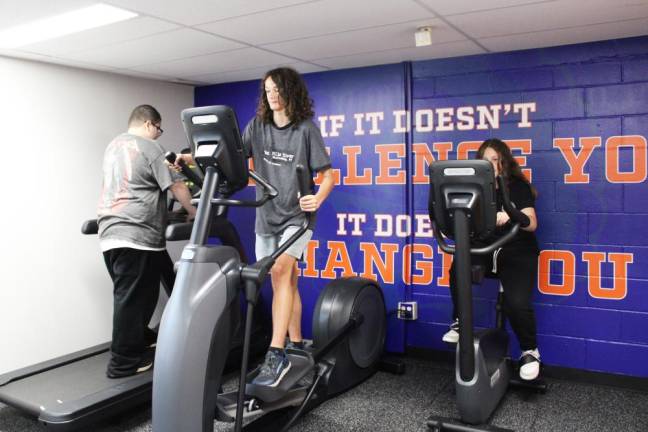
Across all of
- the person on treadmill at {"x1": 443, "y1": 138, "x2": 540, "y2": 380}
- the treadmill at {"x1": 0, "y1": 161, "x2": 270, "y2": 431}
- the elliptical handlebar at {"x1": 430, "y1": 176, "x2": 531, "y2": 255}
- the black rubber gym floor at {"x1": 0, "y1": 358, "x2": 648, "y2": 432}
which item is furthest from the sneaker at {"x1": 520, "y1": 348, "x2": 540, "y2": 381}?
the treadmill at {"x1": 0, "y1": 161, "x2": 270, "y2": 431}

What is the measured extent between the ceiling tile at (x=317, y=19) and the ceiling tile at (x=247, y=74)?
88cm

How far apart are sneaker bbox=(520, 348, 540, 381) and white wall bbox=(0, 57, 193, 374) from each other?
10.5 feet

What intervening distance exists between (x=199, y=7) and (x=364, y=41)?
1.18m

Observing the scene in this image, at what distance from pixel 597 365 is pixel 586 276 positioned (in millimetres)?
610

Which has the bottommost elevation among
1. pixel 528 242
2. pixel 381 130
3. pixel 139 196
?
pixel 528 242

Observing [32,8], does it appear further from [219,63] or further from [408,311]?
[408,311]

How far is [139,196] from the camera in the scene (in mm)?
3615

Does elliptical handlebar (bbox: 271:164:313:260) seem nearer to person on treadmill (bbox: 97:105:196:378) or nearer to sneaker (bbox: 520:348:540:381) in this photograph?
person on treadmill (bbox: 97:105:196:378)

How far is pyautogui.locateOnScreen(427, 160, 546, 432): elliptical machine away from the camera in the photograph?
9.64 feet

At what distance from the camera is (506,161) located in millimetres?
3723

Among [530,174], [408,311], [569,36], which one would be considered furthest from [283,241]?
[569,36]

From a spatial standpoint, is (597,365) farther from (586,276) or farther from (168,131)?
(168,131)

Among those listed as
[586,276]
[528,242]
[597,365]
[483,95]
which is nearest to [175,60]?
[483,95]

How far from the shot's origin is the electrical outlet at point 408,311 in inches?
176
